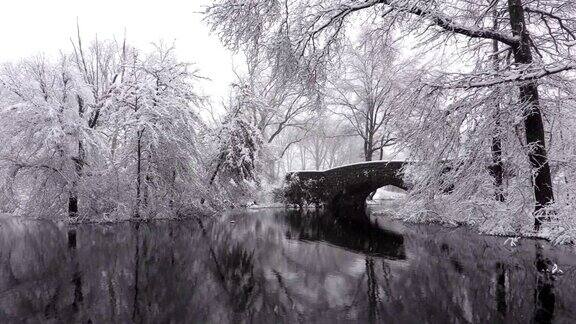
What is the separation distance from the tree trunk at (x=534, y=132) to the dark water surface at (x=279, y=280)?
4.09 feet

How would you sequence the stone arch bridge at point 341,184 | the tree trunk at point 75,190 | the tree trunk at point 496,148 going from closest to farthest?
the tree trunk at point 496,148 < the tree trunk at point 75,190 < the stone arch bridge at point 341,184

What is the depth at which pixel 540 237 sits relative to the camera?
8.73m

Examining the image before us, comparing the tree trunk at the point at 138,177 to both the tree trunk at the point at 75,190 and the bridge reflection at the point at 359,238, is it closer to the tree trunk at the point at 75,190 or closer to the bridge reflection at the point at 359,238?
the tree trunk at the point at 75,190

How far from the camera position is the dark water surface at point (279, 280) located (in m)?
4.40

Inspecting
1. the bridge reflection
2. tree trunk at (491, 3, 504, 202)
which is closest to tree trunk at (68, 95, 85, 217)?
the bridge reflection

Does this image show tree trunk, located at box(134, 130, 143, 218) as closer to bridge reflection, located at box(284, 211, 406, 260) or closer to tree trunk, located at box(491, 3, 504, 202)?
bridge reflection, located at box(284, 211, 406, 260)

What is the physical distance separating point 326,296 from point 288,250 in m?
3.69

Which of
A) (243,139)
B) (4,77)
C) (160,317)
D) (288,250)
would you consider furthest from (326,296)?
(243,139)

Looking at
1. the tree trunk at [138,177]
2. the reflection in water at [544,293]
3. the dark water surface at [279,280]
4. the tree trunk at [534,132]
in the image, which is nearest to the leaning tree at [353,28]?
the tree trunk at [534,132]

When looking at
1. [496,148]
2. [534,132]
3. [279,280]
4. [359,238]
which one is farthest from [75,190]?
[534,132]

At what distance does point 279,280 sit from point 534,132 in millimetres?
6065

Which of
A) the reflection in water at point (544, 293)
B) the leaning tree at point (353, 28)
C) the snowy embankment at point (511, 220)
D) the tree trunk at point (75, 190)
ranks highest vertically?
the leaning tree at point (353, 28)

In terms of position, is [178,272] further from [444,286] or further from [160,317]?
[444,286]

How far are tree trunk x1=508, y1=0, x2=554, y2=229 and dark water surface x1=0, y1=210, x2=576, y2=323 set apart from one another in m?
1.25
